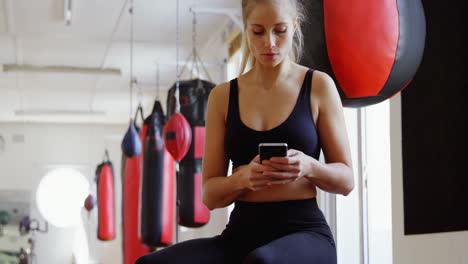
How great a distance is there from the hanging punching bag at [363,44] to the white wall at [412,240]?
24.7 inches

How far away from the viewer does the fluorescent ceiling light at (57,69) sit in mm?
8430

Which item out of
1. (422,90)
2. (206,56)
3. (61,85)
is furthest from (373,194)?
(61,85)

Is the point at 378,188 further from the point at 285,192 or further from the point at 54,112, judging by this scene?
the point at 54,112

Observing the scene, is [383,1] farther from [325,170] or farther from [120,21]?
[120,21]

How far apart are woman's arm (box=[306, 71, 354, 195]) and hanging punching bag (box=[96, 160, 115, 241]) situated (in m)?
7.74

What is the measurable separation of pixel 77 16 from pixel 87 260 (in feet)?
25.1

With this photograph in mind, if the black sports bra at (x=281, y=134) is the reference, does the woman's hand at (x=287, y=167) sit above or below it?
below

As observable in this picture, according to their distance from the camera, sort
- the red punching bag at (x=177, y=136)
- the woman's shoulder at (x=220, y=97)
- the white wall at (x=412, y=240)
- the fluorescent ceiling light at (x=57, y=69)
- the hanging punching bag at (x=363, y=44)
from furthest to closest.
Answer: the fluorescent ceiling light at (x=57, y=69) < the red punching bag at (x=177, y=136) < the white wall at (x=412, y=240) < the hanging punching bag at (x=363, y=44) < the woman's shoulder at (x=220, y=97)

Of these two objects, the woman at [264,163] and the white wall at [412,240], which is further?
the white wall at [412,240]

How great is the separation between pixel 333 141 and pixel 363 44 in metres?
0.66

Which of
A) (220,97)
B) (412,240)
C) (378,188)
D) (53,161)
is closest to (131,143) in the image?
(378,188)

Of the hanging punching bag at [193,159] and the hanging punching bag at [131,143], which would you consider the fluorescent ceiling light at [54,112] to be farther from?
the hanging punching bag at [193,159]

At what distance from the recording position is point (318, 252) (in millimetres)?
1285

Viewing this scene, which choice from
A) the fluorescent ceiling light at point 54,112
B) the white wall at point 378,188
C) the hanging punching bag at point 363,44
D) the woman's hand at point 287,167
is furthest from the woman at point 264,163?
the fluorescent ceiling light at point 54,112
